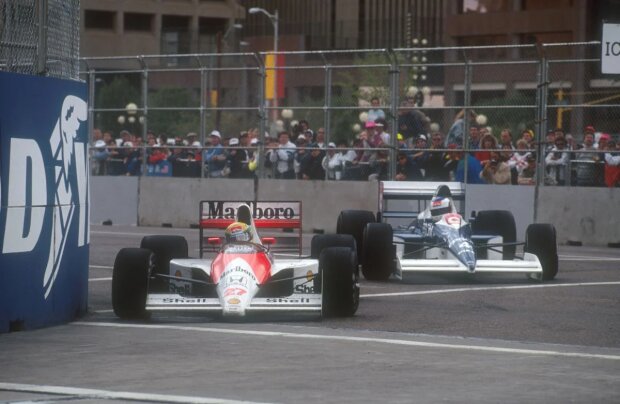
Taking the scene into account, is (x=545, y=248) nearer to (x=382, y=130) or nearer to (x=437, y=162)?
(x=437, y=162)

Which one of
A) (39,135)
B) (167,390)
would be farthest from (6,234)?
(167,390)

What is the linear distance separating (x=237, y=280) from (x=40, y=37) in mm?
2811

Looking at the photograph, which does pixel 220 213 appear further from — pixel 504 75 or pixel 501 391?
pixel 504 75

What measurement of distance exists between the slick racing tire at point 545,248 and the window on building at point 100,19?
2536 inches

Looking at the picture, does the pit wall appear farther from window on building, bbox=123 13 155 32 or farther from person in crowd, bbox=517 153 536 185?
window on building, bbox=123 13 155 32

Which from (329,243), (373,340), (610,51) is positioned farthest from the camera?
(610,51)

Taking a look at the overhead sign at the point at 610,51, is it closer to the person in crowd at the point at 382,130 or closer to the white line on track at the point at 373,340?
the person in crowd at the point at 382,130

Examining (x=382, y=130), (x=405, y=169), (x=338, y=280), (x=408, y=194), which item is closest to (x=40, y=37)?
(x=338, y=280)

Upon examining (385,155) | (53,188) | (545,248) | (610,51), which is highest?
(610,51)

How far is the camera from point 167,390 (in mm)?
9664

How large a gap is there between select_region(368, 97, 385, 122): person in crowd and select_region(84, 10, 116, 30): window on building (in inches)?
2126

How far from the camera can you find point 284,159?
30.4 m

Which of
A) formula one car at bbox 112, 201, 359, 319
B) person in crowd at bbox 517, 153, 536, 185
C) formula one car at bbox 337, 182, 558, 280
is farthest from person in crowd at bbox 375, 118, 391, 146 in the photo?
formula one car at bbox 112, 201, 359, 319

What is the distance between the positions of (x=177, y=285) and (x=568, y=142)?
1245 centimetres
